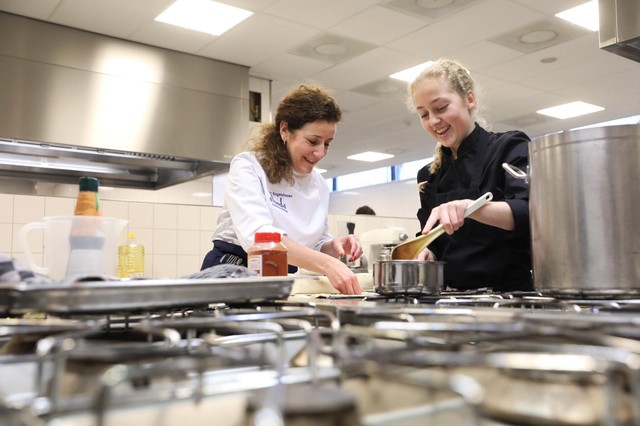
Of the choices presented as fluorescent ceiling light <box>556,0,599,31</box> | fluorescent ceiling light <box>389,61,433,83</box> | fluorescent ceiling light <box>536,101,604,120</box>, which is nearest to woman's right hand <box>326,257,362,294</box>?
fluorescent ceiling light <box>556,0,599,31</box>

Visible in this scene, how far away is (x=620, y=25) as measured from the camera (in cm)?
170

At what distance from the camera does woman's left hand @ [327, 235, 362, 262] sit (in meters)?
1.64

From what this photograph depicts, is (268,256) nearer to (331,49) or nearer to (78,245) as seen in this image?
(78,245)

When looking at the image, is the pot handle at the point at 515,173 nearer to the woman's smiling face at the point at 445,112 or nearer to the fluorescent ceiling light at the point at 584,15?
the woman's smiling face at the point at 445,112

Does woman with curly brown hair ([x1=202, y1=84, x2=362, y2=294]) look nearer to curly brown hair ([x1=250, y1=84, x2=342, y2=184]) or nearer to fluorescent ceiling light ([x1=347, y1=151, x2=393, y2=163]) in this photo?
curly brown hair ([x1=250, y1=84, x2=342, y2=184])

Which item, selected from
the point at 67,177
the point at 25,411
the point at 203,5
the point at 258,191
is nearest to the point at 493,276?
the point at 258,191

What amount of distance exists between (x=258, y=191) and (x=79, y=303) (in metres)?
1.06

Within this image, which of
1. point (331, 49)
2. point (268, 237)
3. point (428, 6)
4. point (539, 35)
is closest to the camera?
point (268, 237)

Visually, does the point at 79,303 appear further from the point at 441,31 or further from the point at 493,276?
the point at 441,31

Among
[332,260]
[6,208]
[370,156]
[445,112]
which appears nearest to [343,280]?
[332,260]

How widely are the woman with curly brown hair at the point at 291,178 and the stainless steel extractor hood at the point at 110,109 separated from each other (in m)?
1.94

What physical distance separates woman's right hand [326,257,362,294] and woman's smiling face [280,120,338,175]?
631 millimetres

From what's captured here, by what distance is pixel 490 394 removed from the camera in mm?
325

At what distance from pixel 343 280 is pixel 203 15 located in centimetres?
257
